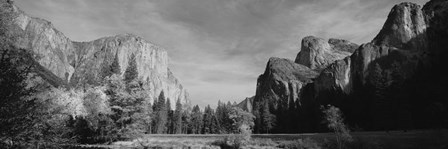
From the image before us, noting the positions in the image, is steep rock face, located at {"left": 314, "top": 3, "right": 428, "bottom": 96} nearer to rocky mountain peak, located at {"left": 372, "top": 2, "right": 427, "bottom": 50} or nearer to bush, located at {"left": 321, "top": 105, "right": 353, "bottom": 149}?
rocky mountain peak, located at {"left": 372, "top": 2, "right": 427, "bottom": 50}

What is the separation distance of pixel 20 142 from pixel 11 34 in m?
4.40

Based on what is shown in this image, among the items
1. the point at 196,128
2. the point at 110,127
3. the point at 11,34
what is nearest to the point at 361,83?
the point at 196,128

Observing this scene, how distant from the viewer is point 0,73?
10258 mm

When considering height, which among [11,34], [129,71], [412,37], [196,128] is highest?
[412,37]

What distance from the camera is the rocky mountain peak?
91.0 metres

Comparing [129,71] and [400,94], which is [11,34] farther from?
[400,94]

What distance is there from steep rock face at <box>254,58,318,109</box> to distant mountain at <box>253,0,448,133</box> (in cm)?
1192

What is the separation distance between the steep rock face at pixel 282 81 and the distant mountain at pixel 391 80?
11.9m

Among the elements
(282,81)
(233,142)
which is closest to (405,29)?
(282,81)

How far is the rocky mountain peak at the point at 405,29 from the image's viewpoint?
298 feet

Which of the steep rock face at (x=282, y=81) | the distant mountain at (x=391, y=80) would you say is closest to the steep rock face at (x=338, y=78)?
the distant mountain at (x=391, y=80)

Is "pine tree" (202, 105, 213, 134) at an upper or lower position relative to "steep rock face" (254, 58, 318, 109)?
lower

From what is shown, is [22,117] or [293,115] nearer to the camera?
[22,117]

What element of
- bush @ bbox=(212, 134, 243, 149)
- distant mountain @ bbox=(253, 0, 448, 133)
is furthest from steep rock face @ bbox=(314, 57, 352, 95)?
bush @ bbox=(212, 134, 243, 149)
